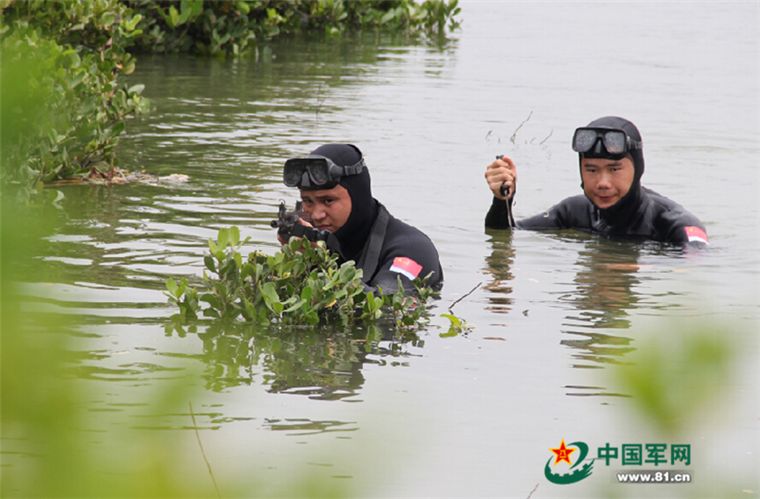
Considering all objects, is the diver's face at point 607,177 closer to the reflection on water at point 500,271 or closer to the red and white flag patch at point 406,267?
the reflection on water at point 500,271

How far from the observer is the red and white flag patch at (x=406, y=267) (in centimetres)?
798

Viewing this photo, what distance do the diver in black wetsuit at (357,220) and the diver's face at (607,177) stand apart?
2.72 m

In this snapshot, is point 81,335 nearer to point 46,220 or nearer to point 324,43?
point 46,220

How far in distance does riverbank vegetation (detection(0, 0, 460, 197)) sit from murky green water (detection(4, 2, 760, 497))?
0.56 feet

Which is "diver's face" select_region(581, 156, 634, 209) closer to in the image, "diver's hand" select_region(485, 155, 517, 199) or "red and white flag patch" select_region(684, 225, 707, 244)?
"red and white flag patch" select_region(684, 225, 707, 244)

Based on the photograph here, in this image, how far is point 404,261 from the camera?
805cm

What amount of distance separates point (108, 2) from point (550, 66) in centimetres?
1046

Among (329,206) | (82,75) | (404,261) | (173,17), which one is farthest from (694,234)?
(173,17)

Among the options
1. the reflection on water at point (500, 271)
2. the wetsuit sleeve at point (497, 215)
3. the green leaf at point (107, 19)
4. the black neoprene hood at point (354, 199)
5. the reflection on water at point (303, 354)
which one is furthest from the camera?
the green leaf at point (107, 19)

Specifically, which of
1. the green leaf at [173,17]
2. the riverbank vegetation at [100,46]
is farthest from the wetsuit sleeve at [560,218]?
the green leaf at [173,17]

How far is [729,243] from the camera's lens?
11.2 meters

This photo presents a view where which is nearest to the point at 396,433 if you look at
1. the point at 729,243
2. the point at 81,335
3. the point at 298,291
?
the point at 81,335

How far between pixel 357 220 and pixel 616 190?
3189mm

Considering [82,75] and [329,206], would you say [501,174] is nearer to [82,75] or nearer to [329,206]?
[329,206]
